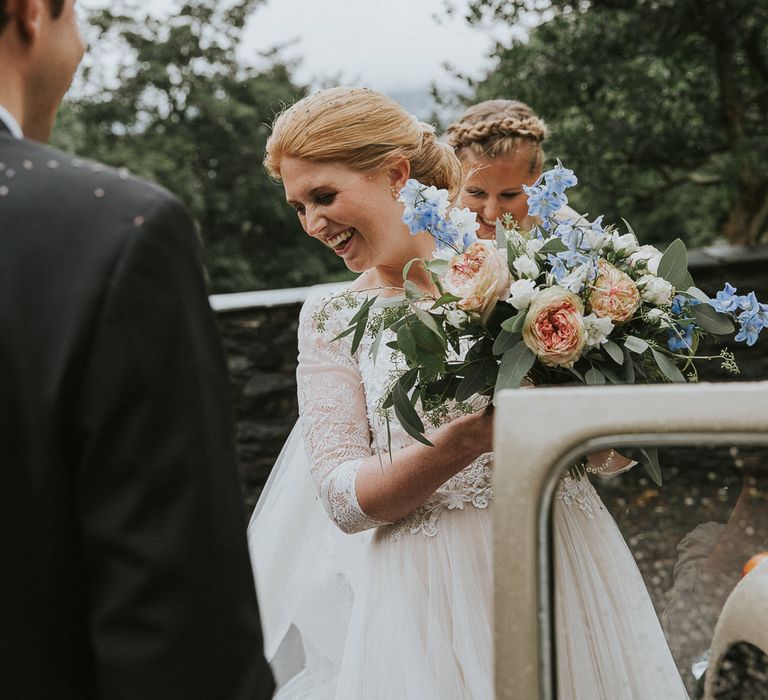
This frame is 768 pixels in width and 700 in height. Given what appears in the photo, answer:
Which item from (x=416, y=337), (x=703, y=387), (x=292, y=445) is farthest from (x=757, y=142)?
(x=703, y=387)

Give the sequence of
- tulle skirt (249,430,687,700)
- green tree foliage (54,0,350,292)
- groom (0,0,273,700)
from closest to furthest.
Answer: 1. groom (0,0,273,700)
2. tulle skirt (249,430,687,700)
3. green tree foliage (54,0,350,292)

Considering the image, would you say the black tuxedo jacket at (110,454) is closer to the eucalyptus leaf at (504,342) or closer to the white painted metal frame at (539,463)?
the white painted metal frame at (539,463)

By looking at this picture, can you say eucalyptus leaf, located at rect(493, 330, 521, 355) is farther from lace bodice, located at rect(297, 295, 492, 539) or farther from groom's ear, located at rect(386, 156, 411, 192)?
groom's ear, located at rect(386, 156, 411, 192)

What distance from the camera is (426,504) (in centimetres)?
210

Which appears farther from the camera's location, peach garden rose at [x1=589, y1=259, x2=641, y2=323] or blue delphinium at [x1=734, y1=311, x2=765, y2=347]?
blue delphinium at [x1=734, y1=311, x2=765, y2=347]

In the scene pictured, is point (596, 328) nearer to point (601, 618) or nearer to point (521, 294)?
point (521, 294)

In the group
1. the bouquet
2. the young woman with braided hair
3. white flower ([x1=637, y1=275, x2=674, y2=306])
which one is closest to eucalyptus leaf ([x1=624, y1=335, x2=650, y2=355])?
the bouquet

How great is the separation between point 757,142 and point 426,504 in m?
5.20

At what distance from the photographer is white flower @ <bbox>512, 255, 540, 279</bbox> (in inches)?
73.1

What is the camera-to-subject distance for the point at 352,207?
87.0 inches

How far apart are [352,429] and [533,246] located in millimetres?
545

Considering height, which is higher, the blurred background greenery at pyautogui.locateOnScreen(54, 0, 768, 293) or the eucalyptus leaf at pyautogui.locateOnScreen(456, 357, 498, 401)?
the blurred background greenery at pyautogui.locateOnScreen(54, 0, 768, 293)

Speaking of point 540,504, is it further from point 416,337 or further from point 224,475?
point 416,337

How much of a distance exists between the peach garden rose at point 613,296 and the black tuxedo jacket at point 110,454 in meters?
0.96
